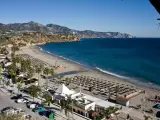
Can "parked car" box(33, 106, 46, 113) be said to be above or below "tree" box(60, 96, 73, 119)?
below

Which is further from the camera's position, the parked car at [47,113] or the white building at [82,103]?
the white building at [82,103]

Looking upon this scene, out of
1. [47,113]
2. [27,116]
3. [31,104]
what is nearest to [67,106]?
[47,113]

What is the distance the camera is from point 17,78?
164 feet

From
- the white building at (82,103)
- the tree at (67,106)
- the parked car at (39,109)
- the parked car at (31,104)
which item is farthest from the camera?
the parked car at (31,104)

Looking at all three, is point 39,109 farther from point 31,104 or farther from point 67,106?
point 67,106

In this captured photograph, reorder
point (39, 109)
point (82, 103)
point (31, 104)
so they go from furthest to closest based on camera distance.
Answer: point (82, 103) < point (31, 104) < point (39, 109)

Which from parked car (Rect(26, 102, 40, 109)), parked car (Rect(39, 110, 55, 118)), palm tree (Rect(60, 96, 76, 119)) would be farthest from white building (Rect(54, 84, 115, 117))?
parked car (Rect(26, 102, 40, 109))

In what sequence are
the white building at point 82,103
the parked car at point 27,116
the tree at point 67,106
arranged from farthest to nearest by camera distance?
the white building at point 82,103, the tree at point 67,106, the parked car at point 27,116

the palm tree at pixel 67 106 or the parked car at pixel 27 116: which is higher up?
the palm tree at pixel 67 106

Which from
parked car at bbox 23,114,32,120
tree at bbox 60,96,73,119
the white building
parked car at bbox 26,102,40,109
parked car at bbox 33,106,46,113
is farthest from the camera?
parked car at bbox 26,102,40,109

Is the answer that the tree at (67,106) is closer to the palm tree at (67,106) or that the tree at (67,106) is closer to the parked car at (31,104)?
the palm tree at (67,106)

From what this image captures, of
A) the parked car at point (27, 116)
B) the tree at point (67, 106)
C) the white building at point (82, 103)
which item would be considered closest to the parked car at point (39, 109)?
the parked car at point (27, 116)

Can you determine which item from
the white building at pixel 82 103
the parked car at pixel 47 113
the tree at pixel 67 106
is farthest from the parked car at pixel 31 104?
the tree at pixel 67 106

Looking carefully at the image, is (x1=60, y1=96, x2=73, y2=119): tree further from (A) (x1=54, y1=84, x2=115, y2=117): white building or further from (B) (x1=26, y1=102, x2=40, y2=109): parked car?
(B) (x1=26, y1=102, x2=40, y2=109): parked car
